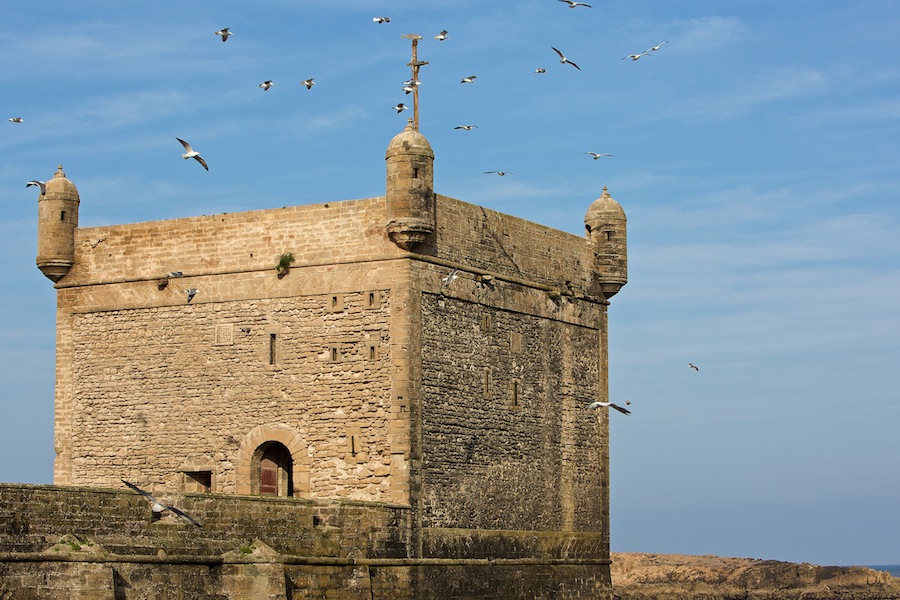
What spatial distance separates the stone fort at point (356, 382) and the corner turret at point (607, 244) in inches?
34.0

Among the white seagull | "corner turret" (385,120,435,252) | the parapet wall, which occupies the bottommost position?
the parapet wall

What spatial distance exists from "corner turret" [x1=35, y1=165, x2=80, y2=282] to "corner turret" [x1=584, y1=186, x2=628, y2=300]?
33.8 ft

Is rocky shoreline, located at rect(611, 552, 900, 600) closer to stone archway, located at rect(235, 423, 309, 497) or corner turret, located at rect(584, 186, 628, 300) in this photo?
corner turret, located at rect(584, 186, 628, 300)

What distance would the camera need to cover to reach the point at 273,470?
3306 cm

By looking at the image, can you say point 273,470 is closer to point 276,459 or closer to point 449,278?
point 276,459

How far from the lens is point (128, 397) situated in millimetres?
34281

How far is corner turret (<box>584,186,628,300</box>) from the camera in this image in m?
37.7

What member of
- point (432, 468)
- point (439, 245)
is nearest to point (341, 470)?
point (432, 468)

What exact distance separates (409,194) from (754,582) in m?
40.6

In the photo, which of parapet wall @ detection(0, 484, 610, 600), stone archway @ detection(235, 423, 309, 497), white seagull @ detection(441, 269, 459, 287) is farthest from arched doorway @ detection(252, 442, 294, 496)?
white seagull @ detection(441, 269, 459, 287)

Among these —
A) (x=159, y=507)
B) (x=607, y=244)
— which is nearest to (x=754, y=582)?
(x=607, y=244)

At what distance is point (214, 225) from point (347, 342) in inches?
145

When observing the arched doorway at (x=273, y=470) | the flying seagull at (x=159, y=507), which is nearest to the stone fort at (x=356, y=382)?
the arched doorway at (x=273, y=470)

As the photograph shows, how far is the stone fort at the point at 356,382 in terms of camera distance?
31.4m
